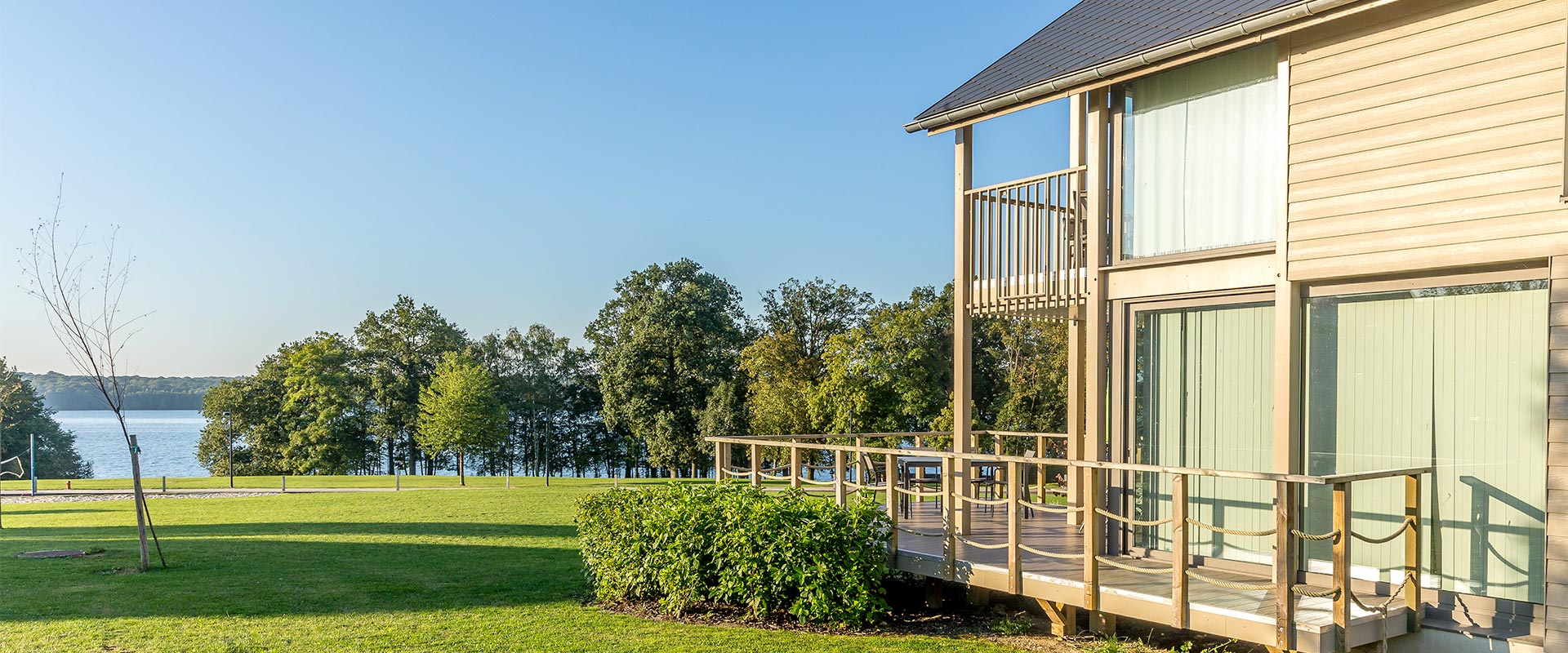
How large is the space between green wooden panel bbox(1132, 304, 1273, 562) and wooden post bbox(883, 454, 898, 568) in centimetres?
222

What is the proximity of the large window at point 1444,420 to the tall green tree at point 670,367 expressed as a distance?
39591mm

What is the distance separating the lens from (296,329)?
58.4m

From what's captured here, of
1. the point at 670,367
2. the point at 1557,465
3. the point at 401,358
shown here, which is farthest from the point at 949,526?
the point at 401,358

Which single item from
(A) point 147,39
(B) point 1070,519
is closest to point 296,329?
(A) point 147,39

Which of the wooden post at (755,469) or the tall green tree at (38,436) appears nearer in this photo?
the wooden post at (755,469)

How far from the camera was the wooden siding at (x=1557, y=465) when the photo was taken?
621 centimetres

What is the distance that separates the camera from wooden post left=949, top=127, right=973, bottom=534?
10.4 meters

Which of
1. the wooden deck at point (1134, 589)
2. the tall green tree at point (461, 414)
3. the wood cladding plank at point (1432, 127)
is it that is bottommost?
the tall green tree at point (461, 414)

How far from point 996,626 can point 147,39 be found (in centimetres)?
1894

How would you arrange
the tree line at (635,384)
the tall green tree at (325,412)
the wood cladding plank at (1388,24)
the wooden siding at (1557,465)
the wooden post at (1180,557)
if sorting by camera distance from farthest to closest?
the tall green tree at (325,412)
the tree line at (635,384)
the wooden post at (1180,557)
the wood cladding plank at (1388,24)
the wooden siding at (1557,465)

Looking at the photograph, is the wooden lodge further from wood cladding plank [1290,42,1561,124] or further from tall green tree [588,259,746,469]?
tall green tree [588,259,746,469]

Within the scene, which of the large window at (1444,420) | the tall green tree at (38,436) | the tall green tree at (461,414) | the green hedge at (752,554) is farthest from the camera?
the tall green tree at (38,436)

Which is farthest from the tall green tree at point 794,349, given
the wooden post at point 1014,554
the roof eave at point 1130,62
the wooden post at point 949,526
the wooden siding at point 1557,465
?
the wooden siding at point 1557,465

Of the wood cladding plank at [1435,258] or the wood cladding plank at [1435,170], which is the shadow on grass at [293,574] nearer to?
the wood cladding plank at [1435,258]
